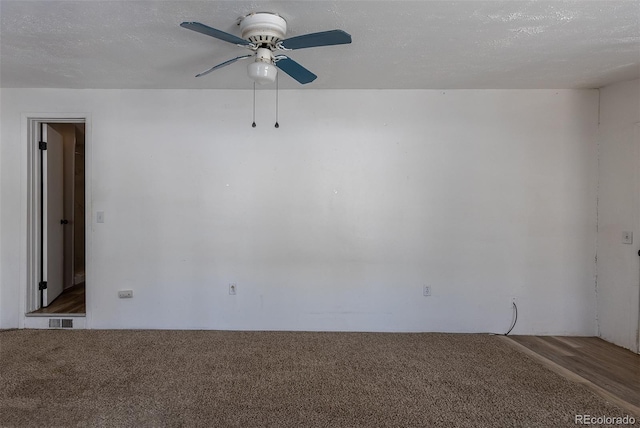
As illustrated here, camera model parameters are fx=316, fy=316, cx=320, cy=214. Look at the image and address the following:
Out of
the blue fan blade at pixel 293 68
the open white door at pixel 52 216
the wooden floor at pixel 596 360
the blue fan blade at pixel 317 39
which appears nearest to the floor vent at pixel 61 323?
the open white door at pixel 52 216

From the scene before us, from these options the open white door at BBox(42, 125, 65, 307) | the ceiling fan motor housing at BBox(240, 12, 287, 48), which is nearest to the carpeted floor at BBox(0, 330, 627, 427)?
the open white door at BBox(42, 125, 65, 307)

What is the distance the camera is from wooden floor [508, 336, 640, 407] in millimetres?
2273

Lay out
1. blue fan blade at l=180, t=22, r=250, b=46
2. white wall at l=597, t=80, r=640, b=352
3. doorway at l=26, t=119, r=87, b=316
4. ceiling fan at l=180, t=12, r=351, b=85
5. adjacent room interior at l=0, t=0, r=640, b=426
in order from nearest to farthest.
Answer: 1. blue fan blade at l=180, t=22, r=250, b=46
2. ceiling fan at l=180, t=12, r=351, b=85
3. white wall at l=597, t=80, r=640, b=352
4. adjacent room interior at l=0, t=0, r=640, b=426
5. doorway at l=26, t=119, r=87, b=316

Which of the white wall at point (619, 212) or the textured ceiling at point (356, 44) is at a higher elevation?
the textured ceiling at point (356, 44)

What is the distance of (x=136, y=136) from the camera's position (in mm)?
3189

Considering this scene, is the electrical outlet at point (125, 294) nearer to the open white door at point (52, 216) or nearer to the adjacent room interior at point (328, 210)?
the adjacent room interior at point (328, 210)

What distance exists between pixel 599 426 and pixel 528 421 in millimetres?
393

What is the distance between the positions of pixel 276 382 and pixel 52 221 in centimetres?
323

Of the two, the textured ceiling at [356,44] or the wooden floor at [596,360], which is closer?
the textured ceiling at [356,44]

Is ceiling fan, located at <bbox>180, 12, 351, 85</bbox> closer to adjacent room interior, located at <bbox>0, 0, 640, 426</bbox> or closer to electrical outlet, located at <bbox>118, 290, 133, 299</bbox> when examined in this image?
adjacent room interior, located at <bbox>0, 0, 640, 426</bbox>

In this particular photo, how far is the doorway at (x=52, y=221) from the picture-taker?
3.26m

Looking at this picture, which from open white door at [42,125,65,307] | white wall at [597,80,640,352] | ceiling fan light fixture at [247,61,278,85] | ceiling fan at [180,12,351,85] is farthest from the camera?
open white door at [42,125,65,307]

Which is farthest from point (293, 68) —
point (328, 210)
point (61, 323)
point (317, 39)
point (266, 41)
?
point (61, 323)

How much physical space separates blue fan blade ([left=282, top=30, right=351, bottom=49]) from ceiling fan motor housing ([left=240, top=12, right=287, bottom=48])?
0.15m
